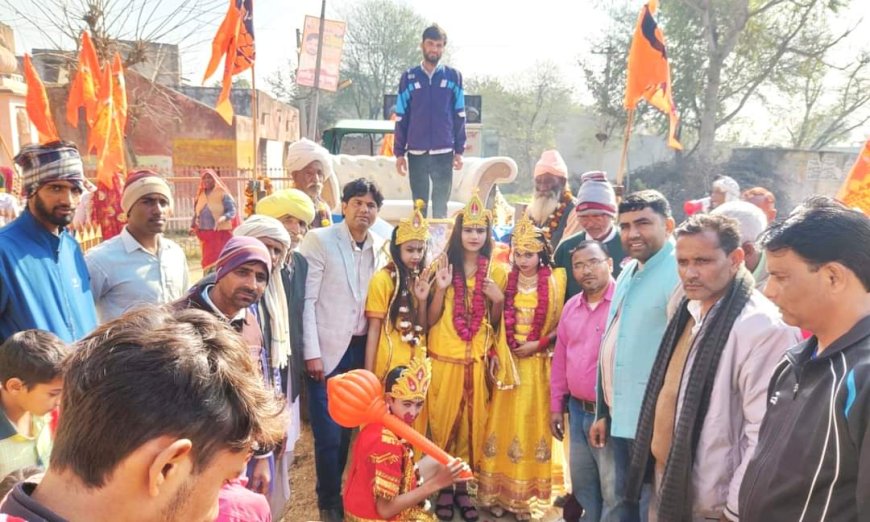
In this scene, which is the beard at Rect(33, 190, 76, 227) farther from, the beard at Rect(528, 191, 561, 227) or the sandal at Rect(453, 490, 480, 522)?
the beard at Rect(528, 191, 561, 227)

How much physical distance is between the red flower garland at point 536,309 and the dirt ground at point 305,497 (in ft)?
3.74

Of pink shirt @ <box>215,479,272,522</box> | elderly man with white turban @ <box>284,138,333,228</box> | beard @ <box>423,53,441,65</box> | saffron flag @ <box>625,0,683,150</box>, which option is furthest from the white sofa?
pink shirt @ <box>215,479,272,522</box>

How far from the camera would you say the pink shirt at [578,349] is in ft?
9.75

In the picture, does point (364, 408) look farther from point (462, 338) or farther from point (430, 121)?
point (430, 121)

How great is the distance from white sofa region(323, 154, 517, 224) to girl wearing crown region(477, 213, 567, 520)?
3404 millimetres

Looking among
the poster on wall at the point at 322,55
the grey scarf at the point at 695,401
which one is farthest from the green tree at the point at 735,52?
the grey scarf at the point at 695,401

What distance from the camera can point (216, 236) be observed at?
6.21 meters

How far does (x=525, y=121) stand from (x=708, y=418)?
37.2m

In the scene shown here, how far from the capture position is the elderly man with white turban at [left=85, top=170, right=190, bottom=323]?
9.19ft

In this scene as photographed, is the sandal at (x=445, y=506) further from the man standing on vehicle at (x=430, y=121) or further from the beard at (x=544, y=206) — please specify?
the man standing on vehicle at (x=430, y=121)

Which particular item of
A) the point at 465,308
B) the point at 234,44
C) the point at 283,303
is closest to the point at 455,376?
the point at 465,308

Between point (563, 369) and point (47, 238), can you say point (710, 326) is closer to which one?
point (563, 369)

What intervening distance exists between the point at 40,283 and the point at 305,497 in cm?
215

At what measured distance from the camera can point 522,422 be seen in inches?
134
